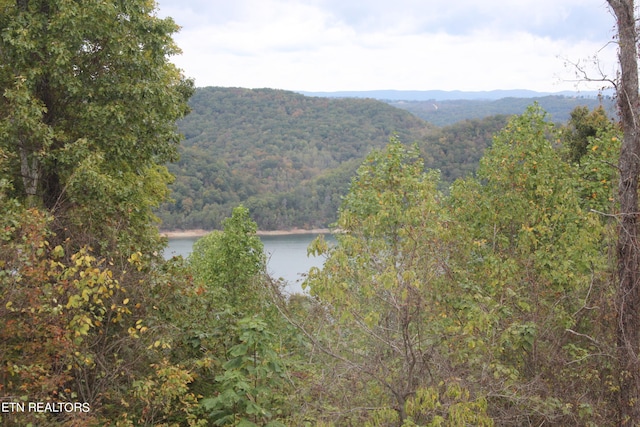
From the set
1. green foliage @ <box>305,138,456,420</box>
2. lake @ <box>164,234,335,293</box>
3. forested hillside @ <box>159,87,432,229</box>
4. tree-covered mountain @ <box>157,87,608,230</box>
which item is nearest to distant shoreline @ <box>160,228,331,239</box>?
lake @ <box>164,234,335,293</box>

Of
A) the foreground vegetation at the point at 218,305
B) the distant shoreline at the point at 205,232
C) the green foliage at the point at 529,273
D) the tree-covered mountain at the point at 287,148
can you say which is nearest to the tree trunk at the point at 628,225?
the foreground vegetation at the point at 218,305

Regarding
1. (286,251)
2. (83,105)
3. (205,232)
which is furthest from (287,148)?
(83,105)

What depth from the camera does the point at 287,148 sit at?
10538cm

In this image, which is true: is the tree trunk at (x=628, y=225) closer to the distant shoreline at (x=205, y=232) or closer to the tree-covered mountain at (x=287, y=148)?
the tree-covered mountain at (x=287, y=148)

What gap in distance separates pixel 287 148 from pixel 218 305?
324 ft

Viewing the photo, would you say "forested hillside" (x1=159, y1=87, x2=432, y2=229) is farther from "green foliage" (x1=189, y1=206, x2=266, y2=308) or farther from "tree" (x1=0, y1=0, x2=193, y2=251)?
"tree" (x1=0, y1=0, x2=193, y2=251)

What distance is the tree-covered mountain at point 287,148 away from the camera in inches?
2333

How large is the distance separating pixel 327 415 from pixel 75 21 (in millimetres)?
6178

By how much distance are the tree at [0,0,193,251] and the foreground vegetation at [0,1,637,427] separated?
3cm

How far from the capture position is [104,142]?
8266mm

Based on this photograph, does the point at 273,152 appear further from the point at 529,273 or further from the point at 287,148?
the point at 529,273

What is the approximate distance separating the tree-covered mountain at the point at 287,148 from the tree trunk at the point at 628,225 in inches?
1544

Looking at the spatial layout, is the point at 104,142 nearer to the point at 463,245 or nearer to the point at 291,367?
the point at 291,367

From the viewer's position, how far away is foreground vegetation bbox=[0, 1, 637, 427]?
4.59 m
